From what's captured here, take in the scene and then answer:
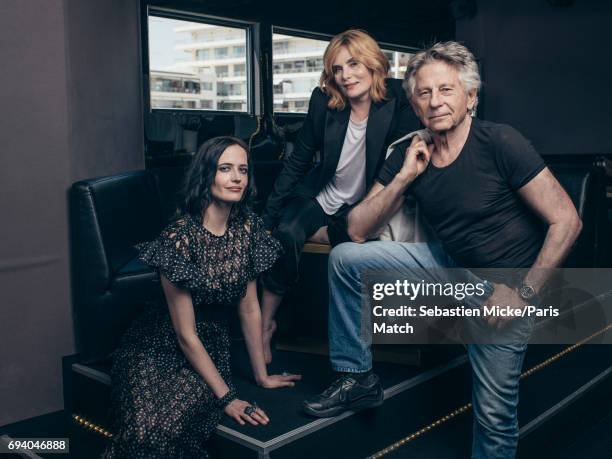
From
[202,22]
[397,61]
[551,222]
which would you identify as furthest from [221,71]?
[551,222]

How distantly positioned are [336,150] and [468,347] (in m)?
0.90

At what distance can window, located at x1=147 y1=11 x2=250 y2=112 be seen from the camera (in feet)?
17.2

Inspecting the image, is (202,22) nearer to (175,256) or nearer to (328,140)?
(328,140)

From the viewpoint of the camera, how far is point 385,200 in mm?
2070

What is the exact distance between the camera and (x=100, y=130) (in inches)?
115

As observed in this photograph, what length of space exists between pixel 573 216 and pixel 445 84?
53 cm

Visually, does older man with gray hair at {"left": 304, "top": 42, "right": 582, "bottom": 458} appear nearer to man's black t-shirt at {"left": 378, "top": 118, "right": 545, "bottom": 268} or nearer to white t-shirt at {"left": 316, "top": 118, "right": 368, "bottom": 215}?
man's black t-shirt at {"left": 378, "top": 118, "right": 545, "bottom": 268}

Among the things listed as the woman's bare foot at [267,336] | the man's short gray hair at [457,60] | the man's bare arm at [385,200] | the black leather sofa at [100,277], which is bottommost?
the woman's bare foot at [267,336]

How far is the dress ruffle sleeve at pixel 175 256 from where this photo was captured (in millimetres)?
2014

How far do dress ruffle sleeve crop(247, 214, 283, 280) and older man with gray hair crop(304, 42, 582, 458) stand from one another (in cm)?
27

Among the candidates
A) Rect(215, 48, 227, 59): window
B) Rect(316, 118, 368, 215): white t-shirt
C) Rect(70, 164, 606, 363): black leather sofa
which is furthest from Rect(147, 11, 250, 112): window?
Rect(316, 118, 368, 215): white t-shirt

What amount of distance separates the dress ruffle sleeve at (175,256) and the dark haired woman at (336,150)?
0.42 metres

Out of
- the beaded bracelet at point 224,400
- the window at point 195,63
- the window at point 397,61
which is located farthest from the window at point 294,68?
the beaded bracelet at point 224,400

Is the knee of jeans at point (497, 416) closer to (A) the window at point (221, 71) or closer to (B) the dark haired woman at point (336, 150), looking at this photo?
(B) the dark haired woman at point (336, 150)
